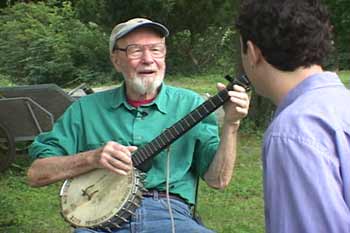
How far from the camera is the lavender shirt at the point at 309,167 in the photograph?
167 centimetres

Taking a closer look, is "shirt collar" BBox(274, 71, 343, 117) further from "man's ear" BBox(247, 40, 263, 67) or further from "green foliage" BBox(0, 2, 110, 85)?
"green foliage" BBox(0, 2, 110, 85)

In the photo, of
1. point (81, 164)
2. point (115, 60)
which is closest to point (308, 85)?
point (81, 164)

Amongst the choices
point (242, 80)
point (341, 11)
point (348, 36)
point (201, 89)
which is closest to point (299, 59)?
point (242, 80)

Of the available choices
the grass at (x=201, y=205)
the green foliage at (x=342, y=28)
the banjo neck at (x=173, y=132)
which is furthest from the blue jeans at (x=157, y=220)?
the green foliage at (x=342, y=28)

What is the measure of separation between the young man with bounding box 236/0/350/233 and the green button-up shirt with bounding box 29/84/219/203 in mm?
1395

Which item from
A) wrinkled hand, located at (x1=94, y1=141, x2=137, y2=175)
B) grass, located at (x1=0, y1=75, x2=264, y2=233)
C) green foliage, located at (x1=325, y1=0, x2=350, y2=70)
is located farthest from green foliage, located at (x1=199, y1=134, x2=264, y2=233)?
green foliage, located at (x1=325, y1=0, x2=350, y2=70)

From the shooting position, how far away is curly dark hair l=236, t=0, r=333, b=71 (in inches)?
72.6

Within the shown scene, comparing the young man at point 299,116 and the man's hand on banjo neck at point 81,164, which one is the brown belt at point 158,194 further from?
the young man at point 299,116

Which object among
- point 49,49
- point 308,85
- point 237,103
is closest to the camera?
point 308,85

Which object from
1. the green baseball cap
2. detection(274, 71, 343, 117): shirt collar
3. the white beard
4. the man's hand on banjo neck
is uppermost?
detection(274, 71, 343, 117): shirt collar

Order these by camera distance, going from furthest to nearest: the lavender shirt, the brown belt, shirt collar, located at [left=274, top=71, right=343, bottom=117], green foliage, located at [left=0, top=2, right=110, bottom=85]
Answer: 1. green foliage, located at [left=0, top=2, right=110, bottom=85]
2. the brown belt
3. shirt collar, located at [left=274, top=71, right=343, bottom=117]
4. the lavender shirt

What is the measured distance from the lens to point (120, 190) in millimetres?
3115

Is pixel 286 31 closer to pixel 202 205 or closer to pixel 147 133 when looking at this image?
pixel 147 133

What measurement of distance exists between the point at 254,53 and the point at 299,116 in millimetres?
242
